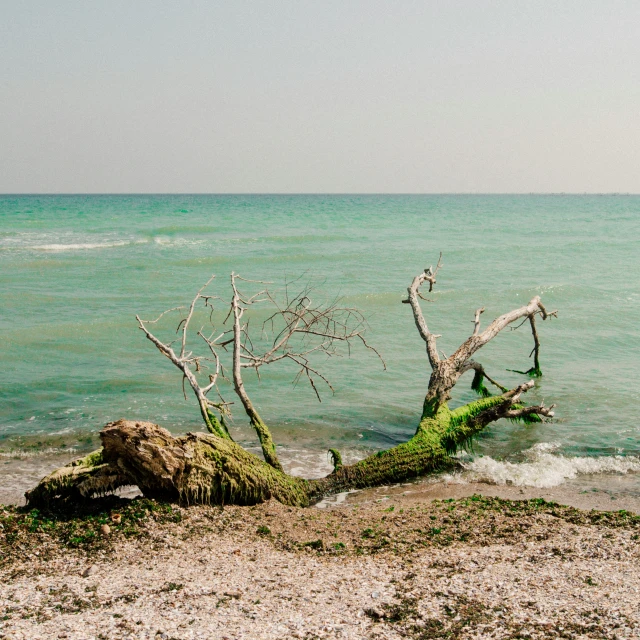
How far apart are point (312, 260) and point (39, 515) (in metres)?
24.2

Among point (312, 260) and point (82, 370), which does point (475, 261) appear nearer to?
point (312, 260)

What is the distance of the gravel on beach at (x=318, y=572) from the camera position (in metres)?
4.64

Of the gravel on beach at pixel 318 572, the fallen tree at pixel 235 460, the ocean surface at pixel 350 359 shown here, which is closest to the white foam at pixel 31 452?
the ocean surface at pixel 350 359

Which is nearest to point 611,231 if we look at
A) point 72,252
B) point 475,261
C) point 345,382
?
point 475,261

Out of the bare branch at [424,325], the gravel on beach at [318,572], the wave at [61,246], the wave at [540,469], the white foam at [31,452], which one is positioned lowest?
the white foam at [31,452]

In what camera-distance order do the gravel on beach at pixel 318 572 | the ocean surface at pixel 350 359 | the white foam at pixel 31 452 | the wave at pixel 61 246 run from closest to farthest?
the gravel on beach at pixel 318 572
the white foam at pixel 31 452
the ocean surface at pixel 350 359
the wave at pixel 61 246

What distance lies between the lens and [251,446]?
990cm

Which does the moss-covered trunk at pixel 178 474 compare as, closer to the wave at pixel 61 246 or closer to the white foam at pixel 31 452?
the white foam at pixel 31 452

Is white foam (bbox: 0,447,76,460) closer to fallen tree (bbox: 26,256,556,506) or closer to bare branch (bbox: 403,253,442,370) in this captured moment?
A: fallen tree (bbox: 26,256,556,506)

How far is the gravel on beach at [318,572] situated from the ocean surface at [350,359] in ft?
7.40

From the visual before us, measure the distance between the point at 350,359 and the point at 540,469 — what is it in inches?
223

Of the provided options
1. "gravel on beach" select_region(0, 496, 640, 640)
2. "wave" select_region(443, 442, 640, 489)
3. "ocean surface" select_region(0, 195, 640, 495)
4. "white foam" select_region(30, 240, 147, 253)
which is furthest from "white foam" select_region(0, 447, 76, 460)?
"white foam" select_region(30, 240, 147, 253)

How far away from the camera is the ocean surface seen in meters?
9.67

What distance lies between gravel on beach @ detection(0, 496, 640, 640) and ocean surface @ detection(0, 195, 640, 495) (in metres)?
2.25
